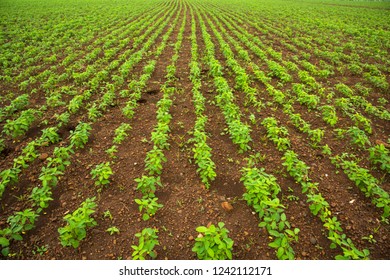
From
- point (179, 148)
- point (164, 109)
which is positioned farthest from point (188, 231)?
point (164, 109)

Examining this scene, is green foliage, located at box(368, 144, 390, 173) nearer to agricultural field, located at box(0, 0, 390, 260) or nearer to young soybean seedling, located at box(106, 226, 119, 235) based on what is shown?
agricultural field, located at box(0, 0, 390, 260)

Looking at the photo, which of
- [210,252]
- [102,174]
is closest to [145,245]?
[210,252]

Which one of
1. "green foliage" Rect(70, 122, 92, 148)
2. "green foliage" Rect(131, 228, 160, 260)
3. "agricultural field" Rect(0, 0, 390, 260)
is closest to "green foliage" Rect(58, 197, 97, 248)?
"agricultural field" Rect(0, 0, 390, 260)

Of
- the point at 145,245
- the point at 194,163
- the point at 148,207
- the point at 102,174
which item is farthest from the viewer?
the point at 194,163

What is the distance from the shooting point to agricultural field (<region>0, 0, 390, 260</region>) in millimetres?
3242

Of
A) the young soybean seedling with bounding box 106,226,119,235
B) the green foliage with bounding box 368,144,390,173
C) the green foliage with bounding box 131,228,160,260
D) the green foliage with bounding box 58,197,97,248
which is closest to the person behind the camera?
the green foliage with bounding box 131,228,160,260

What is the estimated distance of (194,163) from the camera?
4695 mm

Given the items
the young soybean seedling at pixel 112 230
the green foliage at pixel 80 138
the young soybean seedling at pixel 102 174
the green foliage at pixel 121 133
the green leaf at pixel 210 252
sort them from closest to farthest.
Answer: the green leaf at pixel 210 252 → the young soybean seedling at pixel 112 230 → the young soybean seedling at pixel 102 174 → the green foliage at pixel 80 138 → the green foliage at pixel 121 133

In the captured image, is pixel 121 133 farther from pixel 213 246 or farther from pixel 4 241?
pixel 213 246

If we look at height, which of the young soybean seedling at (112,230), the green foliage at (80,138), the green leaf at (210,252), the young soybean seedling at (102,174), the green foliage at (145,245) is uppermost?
the green foliage at (80,138)

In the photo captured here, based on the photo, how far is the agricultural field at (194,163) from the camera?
10.6 ft

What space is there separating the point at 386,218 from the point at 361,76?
7.74 meters

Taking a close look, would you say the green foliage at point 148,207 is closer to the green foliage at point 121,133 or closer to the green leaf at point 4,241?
the green leaf at point 4,241

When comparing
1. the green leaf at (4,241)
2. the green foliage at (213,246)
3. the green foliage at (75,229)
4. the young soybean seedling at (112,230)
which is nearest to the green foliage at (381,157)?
the green foliage at (213,246)
